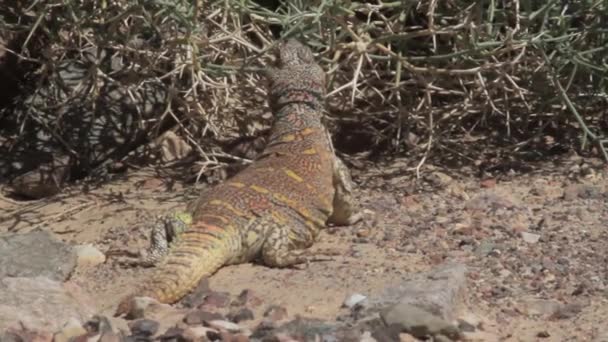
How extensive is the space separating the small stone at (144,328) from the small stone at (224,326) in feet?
0.86

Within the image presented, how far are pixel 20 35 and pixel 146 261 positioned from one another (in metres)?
3.75

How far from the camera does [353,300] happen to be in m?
5.68

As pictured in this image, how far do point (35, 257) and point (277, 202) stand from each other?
58.9 inches

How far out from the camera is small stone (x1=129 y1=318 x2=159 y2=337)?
5.26 meters

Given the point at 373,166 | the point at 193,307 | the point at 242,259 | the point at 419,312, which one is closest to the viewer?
the point at 419,312

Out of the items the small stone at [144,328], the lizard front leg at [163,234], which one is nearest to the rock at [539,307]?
the small stone at [144,328]

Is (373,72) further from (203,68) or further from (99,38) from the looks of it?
(99,38)

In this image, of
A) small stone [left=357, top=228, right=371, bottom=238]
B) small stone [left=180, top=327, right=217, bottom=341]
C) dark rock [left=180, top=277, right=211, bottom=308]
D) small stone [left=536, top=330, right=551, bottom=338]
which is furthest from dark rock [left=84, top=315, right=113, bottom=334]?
small stone [left=357, top=228, right=371, bottom=238]

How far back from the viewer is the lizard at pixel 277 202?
6211 mm

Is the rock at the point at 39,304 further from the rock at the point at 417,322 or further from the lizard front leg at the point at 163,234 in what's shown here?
the rock at the point at 417,322

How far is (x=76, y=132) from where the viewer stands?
929cm

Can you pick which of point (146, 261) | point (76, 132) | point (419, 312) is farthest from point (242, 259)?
point (76, 132)

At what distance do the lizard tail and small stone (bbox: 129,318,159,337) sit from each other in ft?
0.93

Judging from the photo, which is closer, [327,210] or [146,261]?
[146,261]
